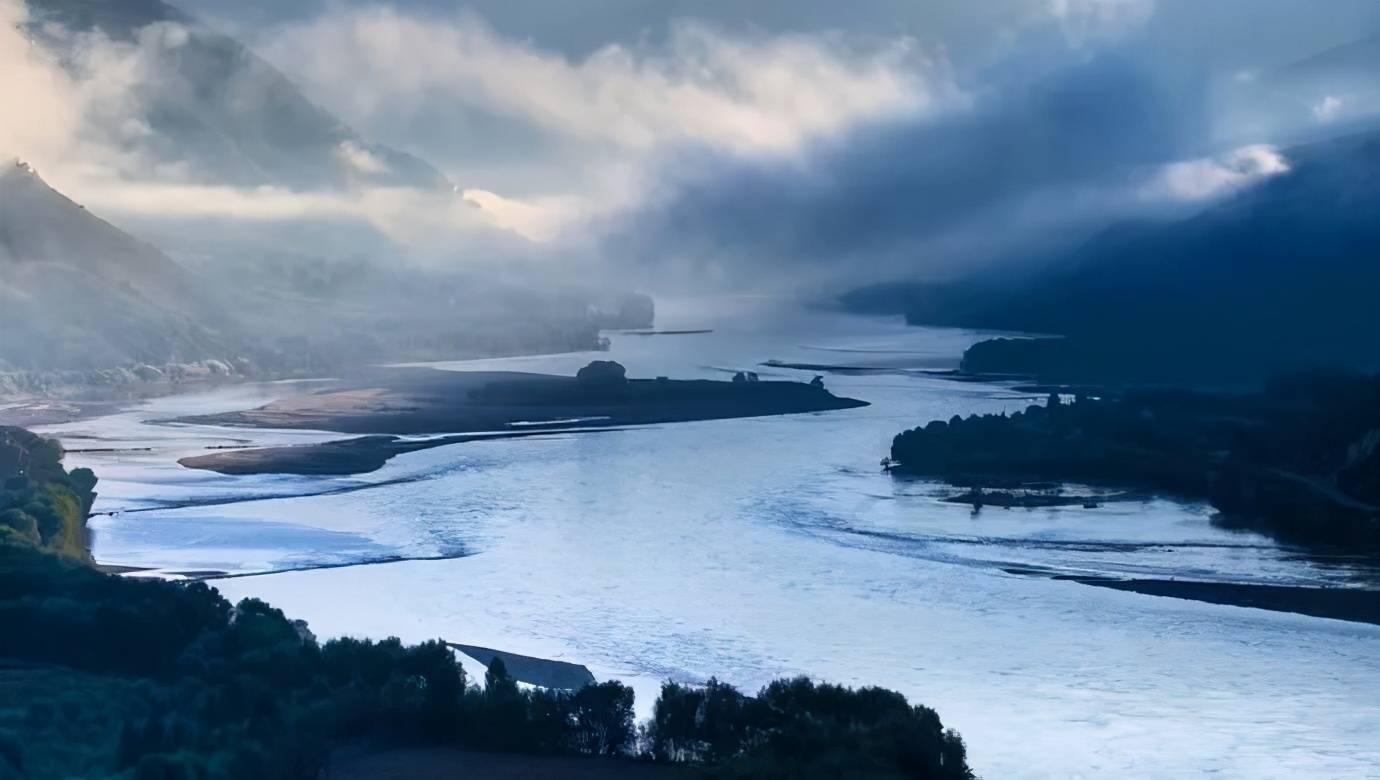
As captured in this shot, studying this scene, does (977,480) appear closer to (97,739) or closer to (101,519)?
(101,519)

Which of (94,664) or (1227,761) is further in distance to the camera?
(94,664)

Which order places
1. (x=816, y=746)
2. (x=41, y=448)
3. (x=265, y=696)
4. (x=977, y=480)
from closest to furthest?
(x=816, y=746) → (x=265, y=696) → (x=41, y=448) → (x=977, y=480)

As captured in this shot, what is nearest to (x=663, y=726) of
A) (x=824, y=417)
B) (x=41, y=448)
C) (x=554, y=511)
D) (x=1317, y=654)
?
(x=1317, y=654)

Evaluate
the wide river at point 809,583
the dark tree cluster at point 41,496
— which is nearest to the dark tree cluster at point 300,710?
the wide river at point 809,583

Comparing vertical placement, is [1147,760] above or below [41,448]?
below

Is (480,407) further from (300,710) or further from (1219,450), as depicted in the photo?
(300,710)

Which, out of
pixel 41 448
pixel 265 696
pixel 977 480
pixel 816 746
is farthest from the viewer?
pixel 977 480

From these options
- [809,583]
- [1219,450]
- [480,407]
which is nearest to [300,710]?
[809,583]

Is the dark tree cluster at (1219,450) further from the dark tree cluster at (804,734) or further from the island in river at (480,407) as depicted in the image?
the dark tree cluster at (804,734)
